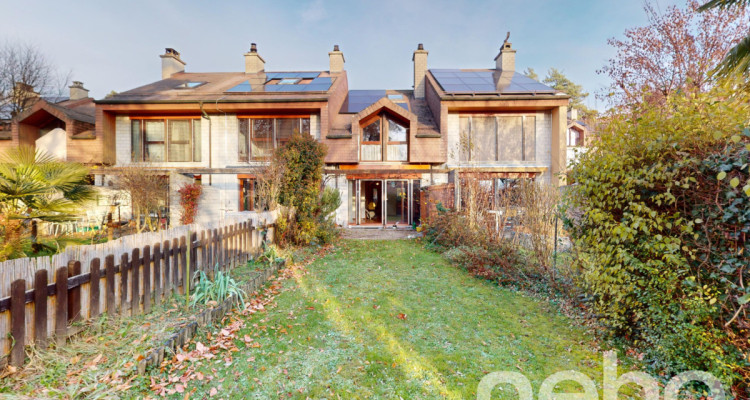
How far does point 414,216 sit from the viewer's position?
1388cm

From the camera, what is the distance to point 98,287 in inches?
122

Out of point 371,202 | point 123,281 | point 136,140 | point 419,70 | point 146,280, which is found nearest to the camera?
point 123,281

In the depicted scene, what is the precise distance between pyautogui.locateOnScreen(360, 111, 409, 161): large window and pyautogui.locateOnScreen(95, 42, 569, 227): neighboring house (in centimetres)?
5

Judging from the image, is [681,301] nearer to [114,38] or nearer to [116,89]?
[114,38]

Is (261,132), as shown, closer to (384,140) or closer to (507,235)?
(384,140)

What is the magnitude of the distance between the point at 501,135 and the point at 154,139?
16.8 m

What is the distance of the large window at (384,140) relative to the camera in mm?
14016

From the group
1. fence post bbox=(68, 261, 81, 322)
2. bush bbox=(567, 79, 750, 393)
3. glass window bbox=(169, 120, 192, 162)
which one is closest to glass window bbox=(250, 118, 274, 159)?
glass window bbox=(169, 120, 192, 162)

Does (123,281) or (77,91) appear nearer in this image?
(123,281)

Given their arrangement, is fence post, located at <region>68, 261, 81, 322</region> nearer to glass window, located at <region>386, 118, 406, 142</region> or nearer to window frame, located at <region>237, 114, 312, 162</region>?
window frame, located at <region>237, 114, 312, 162</region>

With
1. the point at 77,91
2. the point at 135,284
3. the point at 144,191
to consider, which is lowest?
the point at 135,284

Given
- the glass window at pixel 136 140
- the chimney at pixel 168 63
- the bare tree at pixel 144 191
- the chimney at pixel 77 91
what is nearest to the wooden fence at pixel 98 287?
the bare tree at pixel 144 191

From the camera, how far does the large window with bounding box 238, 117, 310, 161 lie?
45.8 ft

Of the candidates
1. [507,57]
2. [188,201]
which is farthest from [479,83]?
[188,201]
